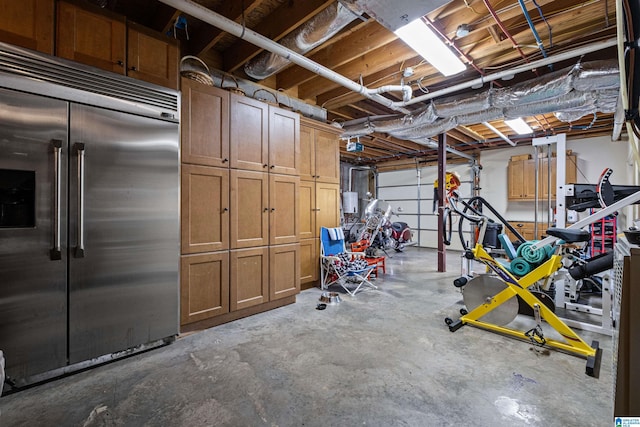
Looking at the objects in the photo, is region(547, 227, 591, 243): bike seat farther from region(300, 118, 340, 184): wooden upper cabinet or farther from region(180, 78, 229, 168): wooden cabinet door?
region(180, 78, 229, 168): wooden cabinet door

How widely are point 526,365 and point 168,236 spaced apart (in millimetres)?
3136

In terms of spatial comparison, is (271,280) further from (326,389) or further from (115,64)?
(115,64)

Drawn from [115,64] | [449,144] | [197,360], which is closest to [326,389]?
[197,360]

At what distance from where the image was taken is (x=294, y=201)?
147 inches

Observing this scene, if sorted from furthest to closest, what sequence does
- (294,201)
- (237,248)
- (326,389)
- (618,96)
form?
(294,201) < (618,96) < (237,248) < (326,389)

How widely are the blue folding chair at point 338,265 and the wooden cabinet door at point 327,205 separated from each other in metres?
0.17

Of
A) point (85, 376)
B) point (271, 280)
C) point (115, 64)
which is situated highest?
point (115, 64)

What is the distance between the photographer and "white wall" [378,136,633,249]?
612cm

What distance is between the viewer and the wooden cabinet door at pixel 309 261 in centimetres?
421

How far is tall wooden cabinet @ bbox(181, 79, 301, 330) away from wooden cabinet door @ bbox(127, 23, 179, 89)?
0.18 meters

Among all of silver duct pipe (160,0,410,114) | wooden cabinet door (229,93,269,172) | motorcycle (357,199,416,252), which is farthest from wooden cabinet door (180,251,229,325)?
motorcycle (357,199,416,252)

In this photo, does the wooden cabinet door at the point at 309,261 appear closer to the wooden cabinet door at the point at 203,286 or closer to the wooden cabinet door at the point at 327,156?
the wooden cabinet door at the point at 327,156

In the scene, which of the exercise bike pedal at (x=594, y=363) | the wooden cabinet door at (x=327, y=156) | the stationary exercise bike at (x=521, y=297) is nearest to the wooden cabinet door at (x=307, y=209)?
the wooden cabinet door at (x=327, y=156)

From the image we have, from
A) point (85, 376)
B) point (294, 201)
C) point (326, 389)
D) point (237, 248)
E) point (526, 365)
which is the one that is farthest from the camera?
point (294, 201)
